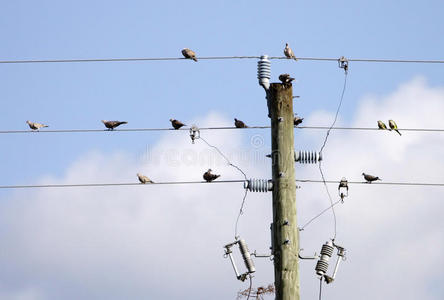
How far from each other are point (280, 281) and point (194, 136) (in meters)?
4.28

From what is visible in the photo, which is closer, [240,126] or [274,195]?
[274,195]

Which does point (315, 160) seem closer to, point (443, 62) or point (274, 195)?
point (274, 195)

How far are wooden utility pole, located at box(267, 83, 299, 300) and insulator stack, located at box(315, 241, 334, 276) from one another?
943 millimetres

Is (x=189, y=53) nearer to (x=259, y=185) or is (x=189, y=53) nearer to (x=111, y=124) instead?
(x=111, y=124)

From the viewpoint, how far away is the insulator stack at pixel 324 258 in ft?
44.3

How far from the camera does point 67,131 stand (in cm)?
1502

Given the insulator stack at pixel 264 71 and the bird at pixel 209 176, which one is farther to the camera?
the bird at pixel 209 176

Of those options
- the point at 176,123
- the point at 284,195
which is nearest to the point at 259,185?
the point at 284,195

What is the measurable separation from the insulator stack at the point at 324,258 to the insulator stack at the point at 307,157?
1.40m

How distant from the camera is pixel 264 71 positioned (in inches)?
545

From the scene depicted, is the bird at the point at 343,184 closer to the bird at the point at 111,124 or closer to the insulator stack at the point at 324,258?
the insulator stack at the point at 324,258

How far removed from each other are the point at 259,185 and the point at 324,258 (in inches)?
65.2

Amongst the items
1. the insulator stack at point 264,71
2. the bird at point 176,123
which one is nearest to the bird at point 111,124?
the bird at point 176,123

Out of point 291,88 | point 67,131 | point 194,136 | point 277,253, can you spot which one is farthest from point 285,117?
point 67,131
